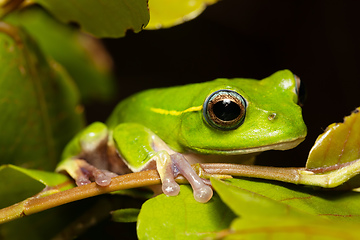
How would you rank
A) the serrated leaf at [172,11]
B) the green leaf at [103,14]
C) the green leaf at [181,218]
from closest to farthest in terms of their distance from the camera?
the green leaf at [181,218] < the green leaf at [103,14] < the serrated leaf at [172,11]

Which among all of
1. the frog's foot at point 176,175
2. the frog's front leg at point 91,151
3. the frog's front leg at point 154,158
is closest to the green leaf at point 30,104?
the frog's front leg at point 91,151

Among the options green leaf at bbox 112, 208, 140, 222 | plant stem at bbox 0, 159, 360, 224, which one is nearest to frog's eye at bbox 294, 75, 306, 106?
plant stem at bbox 0, 159, 360, 224

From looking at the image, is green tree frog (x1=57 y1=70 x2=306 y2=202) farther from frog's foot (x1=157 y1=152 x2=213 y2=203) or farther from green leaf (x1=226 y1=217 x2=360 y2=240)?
green leaf (x1=226 y1=217 x2=360 y2=240)

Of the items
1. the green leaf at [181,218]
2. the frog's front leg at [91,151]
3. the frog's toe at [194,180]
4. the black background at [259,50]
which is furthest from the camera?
the black background at [259,50]

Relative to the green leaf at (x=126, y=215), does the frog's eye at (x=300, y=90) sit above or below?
above

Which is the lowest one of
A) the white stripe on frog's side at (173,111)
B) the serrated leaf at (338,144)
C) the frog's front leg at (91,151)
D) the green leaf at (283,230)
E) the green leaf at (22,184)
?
the frog's front leg at (91,151)

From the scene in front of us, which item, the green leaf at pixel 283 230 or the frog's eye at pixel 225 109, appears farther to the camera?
the frog's eye at pixel 225 109

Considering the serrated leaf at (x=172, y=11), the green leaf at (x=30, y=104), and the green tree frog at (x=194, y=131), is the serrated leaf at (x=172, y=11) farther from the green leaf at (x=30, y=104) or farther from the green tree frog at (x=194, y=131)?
the green leaf at (x=30, y=104)

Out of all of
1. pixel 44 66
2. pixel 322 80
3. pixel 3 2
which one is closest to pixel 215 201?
pixel 44 66

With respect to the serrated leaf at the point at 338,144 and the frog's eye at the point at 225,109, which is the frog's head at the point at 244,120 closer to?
the frog's eye at the point at 225,109
